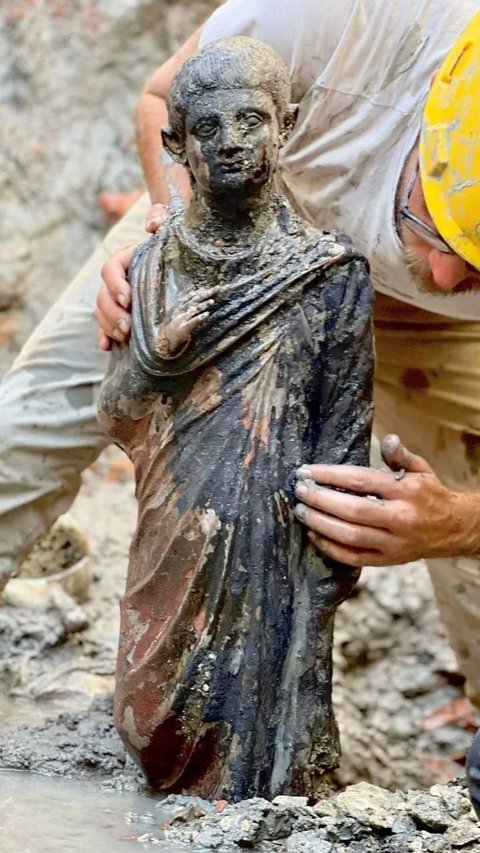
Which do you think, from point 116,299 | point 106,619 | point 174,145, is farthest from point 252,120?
point 106,619

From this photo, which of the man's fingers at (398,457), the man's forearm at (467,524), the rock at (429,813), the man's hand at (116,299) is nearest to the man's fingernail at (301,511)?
the man's fingers at (398,457)

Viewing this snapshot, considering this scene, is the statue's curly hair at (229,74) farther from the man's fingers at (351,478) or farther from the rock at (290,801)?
the rock at (290,801)

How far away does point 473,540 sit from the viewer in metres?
→ 2.73

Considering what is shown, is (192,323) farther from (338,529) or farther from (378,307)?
(378,307)

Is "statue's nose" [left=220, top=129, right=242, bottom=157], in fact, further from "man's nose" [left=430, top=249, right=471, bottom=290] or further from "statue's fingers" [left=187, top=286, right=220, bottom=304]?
"man's nose" [left=430, top=249, right=471, bottom=290]

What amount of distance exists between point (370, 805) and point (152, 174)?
1472 millimetres

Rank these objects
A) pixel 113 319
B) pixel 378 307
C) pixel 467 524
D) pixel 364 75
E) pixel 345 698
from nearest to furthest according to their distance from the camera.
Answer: pixel 113 319 < pixel 467 524 < pixel 364 75 < pixel 378 307 < pixel 345 698

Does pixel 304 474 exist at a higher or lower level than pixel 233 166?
lower

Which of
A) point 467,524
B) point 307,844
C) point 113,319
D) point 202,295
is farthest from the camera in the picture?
point 467,524

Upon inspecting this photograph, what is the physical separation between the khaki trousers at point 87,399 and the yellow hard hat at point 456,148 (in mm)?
696

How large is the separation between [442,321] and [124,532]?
2.01 metres

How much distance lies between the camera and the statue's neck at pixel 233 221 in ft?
8.16

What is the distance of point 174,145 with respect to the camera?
2529 millimetres

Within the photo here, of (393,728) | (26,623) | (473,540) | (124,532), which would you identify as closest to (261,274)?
(473,540)
